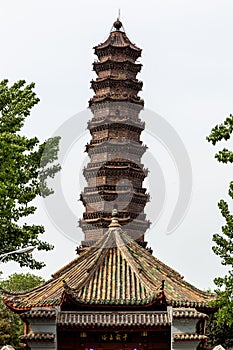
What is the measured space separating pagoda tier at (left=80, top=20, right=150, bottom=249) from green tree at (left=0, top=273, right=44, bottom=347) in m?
8.37

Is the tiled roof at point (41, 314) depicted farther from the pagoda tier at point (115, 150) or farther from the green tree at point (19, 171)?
the pagoda tier at point (115, 150)

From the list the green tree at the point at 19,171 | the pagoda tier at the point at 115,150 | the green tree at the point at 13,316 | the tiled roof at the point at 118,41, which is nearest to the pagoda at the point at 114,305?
the green tree at the point at 19,171

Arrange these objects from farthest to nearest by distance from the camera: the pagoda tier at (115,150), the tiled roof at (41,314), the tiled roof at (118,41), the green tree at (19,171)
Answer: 1. the tiled roof at (118,41)
2. the pagoda tier at (115,150)
3. the tiled roof at (41,314)
4. the green tree at (19,171)

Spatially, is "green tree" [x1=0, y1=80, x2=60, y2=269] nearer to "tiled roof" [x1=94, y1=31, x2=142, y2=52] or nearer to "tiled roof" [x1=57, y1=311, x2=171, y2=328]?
"tiled roof" [x1=57, y1=311, x2=171, y2=328]

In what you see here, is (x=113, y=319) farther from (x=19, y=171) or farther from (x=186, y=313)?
(x=19, y=171)

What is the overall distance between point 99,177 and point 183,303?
980 inches

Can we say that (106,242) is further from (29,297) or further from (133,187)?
(133,187)

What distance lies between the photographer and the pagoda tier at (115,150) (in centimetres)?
4597

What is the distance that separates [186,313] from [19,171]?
945 centimetres

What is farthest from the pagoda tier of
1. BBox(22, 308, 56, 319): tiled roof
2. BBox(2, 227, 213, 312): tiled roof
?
BBox(22, 308, 56, 319): tiled roof

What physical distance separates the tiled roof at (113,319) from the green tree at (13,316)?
1957 centimetres

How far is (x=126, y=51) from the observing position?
4938cm

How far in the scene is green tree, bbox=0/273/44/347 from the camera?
4541 centimetres

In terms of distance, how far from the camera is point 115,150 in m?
46.9
